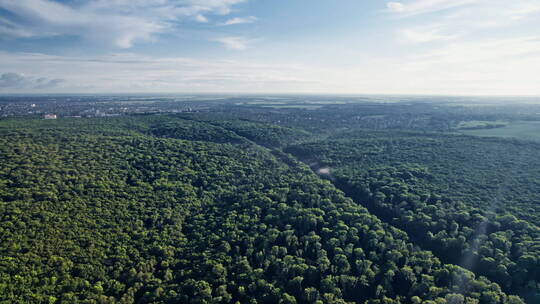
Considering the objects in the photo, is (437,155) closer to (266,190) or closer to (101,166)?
(266,190)

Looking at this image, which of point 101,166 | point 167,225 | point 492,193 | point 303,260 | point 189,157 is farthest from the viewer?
point 189,157

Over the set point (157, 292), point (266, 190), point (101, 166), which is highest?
point (101, 166)

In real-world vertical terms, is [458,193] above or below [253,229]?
above

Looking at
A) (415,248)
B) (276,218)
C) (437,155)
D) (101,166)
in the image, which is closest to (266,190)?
(276,218)

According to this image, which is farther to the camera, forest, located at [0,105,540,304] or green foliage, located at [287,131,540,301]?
green foliage, located at [287,131,540,301]

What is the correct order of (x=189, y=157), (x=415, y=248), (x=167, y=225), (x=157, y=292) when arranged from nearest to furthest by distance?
1. (x=157, y=292)
2. (x=415, y=248)
3. (x=167, y=225)
4. (x=189, y=157)

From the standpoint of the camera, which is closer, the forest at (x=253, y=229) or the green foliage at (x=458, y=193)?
the forest at (x=253, y=229)

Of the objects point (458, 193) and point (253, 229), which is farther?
point (458, 193)

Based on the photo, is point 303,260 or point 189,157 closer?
point 303,260
